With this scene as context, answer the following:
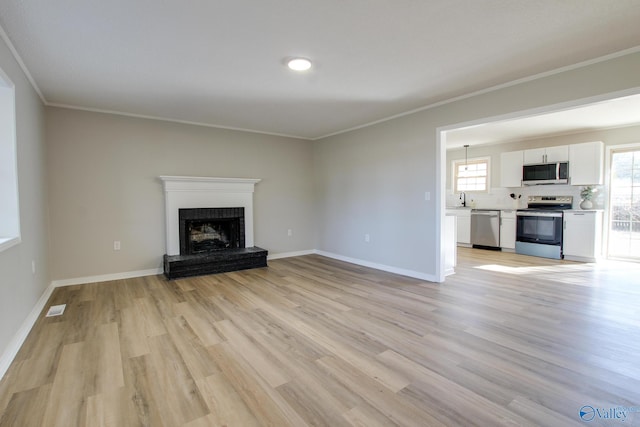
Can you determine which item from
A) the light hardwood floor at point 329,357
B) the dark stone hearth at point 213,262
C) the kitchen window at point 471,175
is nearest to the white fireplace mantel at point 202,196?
the dark stone hearth at point 213,262

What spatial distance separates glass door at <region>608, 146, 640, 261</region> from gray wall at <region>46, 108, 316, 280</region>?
6.24 meters

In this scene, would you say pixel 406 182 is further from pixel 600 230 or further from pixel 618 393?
pixel 600 230

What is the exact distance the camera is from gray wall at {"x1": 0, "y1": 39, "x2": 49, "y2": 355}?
Answer: 2.22m

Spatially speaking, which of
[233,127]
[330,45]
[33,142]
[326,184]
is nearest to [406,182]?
[326,184]

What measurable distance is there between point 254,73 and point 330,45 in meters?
0.88

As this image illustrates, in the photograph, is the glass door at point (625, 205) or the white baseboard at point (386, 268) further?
the glass door at point (625, 205)

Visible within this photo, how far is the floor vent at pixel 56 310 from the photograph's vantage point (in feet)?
9.88

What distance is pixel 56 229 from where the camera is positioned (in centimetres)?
394

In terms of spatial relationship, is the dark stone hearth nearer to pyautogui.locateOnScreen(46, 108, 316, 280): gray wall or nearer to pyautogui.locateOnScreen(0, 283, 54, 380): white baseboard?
pyautogui.locateOnScreen(46, 108, 316, 280): gray wall

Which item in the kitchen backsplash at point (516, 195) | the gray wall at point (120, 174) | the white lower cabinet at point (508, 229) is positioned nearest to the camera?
the gray wall at point (120, 174)

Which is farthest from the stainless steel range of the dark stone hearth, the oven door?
the dark stone hearth

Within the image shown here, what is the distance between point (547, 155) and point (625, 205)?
147 cm

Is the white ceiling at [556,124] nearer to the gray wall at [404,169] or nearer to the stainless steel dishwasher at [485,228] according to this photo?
the gray wall at [404,169]

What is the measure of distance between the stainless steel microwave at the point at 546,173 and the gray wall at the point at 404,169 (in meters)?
3.22
